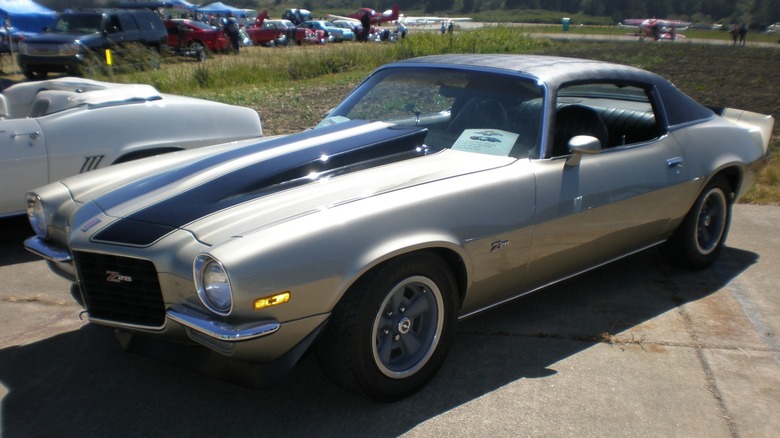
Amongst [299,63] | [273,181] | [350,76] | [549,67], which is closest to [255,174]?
[273,181]

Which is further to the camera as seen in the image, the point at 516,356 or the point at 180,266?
the point at 516,356

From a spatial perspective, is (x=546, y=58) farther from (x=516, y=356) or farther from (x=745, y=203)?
(x=745, y=203)

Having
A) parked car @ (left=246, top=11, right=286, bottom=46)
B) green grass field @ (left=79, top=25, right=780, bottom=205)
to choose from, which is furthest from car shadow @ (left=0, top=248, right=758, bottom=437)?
parked car @ (left=246, top=11, right=286, bottom=46)

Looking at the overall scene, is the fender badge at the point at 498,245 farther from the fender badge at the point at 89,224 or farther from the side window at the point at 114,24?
the side window at the point at 114,24

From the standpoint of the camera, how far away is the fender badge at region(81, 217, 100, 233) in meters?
3.18

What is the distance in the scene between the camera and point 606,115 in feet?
15.4

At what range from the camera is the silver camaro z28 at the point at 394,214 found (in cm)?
279

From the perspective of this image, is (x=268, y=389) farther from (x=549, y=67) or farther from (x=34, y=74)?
(x=34, y=74)

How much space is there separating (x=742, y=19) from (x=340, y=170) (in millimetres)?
71398

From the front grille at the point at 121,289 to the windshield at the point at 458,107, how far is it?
1.65m

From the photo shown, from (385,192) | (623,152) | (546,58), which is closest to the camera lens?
(385,192)

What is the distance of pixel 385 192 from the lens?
3160 mm

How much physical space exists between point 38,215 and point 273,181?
136 cm

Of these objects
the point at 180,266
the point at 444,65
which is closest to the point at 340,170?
the point at 180,266
